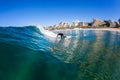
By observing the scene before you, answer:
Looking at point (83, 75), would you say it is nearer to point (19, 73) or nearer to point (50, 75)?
point (50, 75)

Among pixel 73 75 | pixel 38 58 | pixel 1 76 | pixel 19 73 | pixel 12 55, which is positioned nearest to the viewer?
pixel 1 76

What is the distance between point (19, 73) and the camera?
8.05 meters

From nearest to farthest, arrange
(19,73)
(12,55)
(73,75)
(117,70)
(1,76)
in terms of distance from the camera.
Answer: (1,76), (19,73), (73,75), (12,55), (117,70)

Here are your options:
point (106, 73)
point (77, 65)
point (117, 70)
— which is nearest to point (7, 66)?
point (77, 65)

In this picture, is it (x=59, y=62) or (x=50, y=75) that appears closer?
(x=50, y=75)

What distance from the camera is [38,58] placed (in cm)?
1023

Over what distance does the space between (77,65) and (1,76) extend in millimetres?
4389

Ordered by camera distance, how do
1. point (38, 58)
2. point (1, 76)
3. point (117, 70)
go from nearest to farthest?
1. point (1, 76)
2. point (38, 58)
3. point (117, 70)

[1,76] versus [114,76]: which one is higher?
[1,76]

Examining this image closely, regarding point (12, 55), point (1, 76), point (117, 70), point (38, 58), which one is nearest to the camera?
point (1, 76)

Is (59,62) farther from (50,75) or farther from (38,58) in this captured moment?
(50,75)

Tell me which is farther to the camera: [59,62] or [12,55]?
[59,62]

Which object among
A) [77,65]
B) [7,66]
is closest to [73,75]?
[77,65]

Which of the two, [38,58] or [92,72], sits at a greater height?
[38,58]
